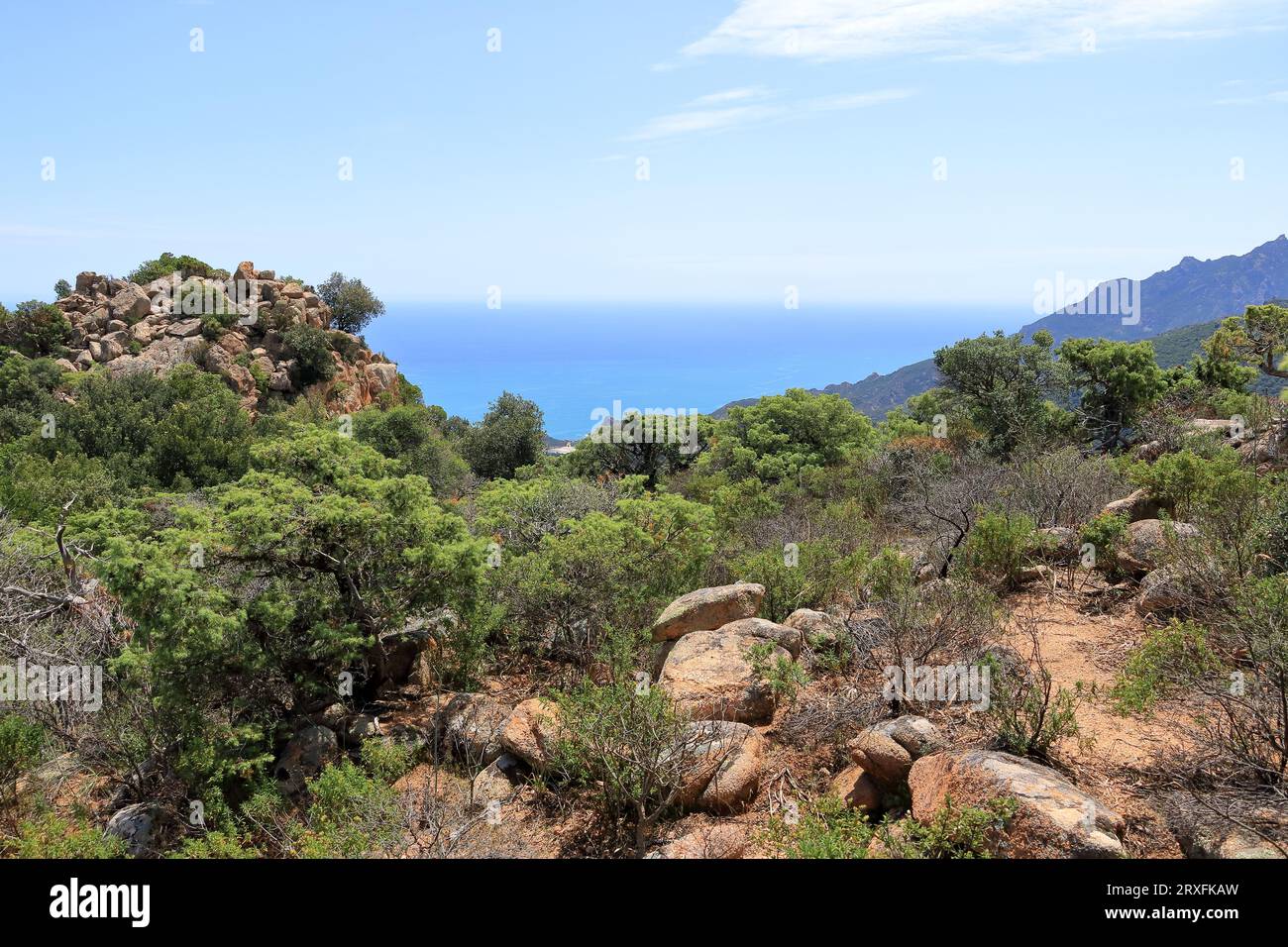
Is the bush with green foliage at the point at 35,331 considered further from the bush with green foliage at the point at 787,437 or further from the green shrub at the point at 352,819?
the green shrub at the point at 352,819

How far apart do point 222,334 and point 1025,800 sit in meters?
40.7

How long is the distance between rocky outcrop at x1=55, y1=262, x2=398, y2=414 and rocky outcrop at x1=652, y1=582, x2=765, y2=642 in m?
30.3

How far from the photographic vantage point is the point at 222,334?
122ft

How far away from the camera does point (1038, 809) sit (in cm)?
485

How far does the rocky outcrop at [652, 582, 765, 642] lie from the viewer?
1001 cm

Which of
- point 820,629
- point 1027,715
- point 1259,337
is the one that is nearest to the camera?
point 1027,715

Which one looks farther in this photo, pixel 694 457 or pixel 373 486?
pixel 694 457

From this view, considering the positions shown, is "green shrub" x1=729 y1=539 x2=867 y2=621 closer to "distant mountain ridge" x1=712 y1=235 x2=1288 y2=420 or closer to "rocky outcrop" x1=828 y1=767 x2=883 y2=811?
"rocky outcrop" x1=828 y1=767 x2=883 y2=811

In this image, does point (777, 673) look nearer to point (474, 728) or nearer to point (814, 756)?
point (814, 756)

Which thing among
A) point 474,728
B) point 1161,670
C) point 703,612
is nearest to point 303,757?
point 474,728

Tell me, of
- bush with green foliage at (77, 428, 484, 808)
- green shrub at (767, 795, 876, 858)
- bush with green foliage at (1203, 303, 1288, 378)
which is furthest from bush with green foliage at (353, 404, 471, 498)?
bush with green foliage at (1203, 303, 1288, 378)
